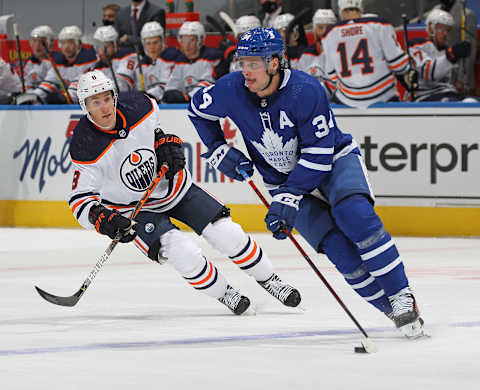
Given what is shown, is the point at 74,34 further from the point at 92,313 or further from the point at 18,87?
the point at 92,313

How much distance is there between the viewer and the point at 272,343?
14.2 feet

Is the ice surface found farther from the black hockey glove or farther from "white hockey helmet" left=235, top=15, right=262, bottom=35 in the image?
"white hockey helmet" left=235, top=15, right=262, bottom=35

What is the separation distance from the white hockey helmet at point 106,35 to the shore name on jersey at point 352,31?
3316 millimetres

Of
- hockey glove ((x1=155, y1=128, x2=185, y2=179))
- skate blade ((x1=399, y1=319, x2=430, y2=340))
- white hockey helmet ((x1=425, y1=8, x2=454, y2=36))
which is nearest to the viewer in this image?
skate blade ((x1=399, y1=319, x2=430, y2=340))

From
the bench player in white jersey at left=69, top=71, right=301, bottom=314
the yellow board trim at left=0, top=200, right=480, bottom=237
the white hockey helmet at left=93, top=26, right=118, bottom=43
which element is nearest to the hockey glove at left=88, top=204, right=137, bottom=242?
the bench player in white jersey at left=69, top=71, right=301, bottom=314

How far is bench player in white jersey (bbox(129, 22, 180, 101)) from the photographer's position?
10.8 m

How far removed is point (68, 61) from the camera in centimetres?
1162

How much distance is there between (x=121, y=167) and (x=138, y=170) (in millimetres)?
85

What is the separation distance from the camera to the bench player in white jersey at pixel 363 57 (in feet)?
28.5

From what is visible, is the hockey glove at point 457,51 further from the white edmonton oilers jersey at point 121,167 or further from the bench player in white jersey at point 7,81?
the bench player in white jersey at point 7,81

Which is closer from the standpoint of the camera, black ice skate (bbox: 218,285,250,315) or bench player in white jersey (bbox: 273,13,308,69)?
black ice skate (bbox: 218,285,250,315)

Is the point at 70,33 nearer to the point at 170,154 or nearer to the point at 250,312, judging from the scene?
the point at 170,154

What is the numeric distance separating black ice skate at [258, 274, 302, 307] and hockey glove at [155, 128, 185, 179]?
707mm

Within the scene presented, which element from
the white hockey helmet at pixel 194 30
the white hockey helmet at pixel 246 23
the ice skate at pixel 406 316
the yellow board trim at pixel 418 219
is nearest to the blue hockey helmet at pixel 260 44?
the ice skate at pixel 406 316
